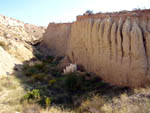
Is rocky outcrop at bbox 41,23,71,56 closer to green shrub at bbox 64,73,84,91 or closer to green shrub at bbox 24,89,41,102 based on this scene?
green shrub at bbox 64,73,84,91

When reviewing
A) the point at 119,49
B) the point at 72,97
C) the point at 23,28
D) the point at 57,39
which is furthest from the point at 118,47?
the point at 23,28

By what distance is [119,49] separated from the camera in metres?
7.87

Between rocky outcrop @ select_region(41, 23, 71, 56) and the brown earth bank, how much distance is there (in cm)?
595

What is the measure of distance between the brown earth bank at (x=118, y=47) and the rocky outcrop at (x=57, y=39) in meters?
5.95

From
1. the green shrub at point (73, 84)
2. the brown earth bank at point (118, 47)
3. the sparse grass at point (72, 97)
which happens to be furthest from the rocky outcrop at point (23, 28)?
the green shrub at point (73, 84)

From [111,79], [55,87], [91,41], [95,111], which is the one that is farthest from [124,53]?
[55,87]

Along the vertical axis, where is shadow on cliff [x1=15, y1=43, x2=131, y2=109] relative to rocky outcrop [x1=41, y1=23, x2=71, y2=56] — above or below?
below

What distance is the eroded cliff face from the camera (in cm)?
701

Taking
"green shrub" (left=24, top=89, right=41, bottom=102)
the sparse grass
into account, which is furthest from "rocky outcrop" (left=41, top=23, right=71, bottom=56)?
"green shrub" (left=24, top=89, right=41, bottom=102)

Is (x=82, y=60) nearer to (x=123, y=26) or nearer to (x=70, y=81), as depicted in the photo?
(x=70, y=81)

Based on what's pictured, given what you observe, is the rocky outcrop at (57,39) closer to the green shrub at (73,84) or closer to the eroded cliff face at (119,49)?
the eroded cliff face at (119,49)

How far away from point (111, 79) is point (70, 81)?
2329 millimetres

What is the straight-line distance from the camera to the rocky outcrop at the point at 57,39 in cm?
1721

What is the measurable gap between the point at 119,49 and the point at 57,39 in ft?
38.9
